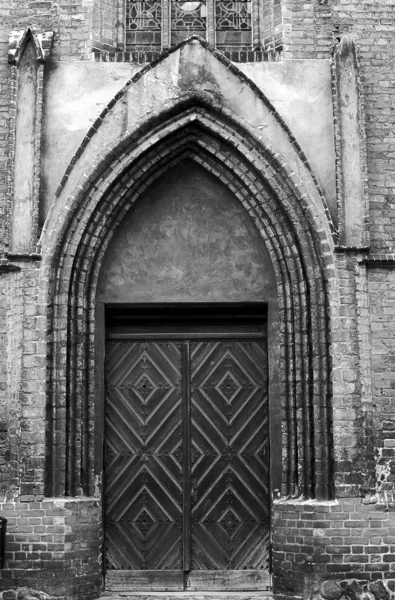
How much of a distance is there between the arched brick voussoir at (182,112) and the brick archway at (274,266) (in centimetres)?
6

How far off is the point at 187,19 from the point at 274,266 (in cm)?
285

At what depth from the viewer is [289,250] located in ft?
29.2

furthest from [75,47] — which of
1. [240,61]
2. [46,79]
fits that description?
[240,61]

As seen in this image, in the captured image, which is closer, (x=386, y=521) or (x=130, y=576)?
(x=386, y=521)

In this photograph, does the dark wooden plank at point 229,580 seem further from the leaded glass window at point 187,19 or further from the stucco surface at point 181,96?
the leaded glass window at point 187,19

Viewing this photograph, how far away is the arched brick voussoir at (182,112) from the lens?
8.80 metres

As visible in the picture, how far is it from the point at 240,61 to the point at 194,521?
460cm

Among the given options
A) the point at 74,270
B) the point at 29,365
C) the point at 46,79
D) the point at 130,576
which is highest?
the point at 46,79

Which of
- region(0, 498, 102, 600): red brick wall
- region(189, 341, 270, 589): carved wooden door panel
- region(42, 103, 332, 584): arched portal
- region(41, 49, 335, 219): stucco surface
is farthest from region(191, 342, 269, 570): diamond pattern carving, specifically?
region(41, 49, 335, 219): stucco surface

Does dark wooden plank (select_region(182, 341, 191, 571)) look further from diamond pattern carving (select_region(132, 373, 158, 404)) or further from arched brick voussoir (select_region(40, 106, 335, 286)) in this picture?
arched brick voussoir (select_region(40, 106, 335, 286))

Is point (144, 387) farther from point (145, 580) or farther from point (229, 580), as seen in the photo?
point (229, 580)

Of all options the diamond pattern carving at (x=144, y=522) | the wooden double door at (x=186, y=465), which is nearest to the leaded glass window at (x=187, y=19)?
the wooden double door at (x=186, y=465)

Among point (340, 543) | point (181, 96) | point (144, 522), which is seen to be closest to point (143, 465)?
point (144, 522)

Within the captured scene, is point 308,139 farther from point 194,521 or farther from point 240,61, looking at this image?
point 194,521
